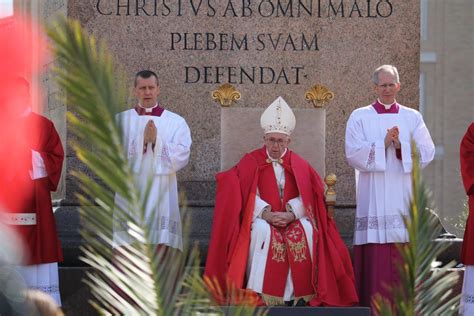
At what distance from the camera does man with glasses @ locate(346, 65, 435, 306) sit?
327 inches

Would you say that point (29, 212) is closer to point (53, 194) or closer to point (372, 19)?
point (53, 194)

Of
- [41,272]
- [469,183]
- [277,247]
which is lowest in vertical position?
[41,272]

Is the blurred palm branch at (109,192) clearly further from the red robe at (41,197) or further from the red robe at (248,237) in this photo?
the red robe at (41,197)

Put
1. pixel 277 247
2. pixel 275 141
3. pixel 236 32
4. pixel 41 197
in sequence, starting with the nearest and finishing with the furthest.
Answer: pixel 277 247
pixel 275 141
pixel 41 197
pixel 236 32

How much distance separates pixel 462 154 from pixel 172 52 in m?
2.82

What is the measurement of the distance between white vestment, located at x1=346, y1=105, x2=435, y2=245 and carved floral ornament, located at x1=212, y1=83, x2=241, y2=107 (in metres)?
0.89

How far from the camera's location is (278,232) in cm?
771

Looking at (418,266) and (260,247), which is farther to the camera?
(260,247)

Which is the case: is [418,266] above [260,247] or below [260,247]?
above

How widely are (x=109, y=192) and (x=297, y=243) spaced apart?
6.44 meters

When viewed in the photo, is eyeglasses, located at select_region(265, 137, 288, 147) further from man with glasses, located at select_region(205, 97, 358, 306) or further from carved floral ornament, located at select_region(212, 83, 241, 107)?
carved floral ornament, located at select_region(212, 83, 241, 107)

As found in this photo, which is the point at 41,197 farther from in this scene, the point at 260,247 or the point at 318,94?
the point at 318,94

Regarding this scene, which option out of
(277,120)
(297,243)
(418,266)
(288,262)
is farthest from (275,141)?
(418,266)

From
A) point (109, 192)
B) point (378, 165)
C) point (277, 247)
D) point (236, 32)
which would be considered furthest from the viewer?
point (236, 32)
